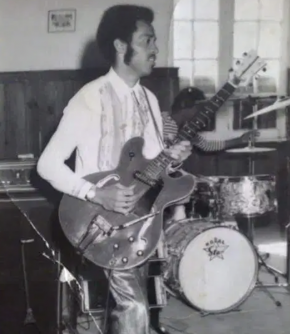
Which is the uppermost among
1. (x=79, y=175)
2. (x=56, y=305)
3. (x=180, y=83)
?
(x=180, y=83)

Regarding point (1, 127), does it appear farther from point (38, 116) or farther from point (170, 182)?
point (170, 182)

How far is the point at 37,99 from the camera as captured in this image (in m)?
1.04

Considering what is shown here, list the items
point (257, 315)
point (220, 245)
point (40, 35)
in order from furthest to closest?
point (220, 245), point (257, 315), point (40, 35)

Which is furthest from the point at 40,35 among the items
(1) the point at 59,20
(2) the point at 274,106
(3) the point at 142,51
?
(2) the point at 274,106

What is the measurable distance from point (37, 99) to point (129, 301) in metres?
0.32

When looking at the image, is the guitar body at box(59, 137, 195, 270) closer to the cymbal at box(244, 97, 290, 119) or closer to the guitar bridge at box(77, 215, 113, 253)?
the guitar bridge at box(77, 215, 113, 253)

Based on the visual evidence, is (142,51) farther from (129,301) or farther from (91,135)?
(129,301)

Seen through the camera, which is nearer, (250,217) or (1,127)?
(1,127)

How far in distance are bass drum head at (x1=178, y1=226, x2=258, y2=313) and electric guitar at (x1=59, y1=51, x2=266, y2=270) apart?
19 centimetres

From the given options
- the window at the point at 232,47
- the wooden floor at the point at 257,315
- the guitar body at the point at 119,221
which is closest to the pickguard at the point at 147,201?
the guitar body at the point at 119,221

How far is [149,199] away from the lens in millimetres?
1053

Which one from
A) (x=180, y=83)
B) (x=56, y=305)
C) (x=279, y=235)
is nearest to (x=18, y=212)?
(x=56, y=305)

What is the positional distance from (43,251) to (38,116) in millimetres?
220

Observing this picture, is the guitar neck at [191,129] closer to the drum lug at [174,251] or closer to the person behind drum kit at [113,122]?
the person behind drum kit at [113,122]
